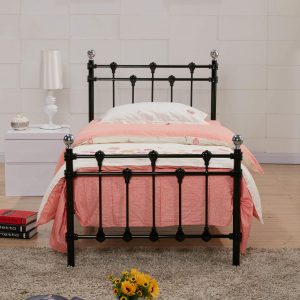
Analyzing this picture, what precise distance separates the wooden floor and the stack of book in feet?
0.15

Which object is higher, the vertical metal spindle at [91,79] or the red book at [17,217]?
the vertical metal spindle at [91,79]

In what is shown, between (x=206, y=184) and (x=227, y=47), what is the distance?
9.23 ft

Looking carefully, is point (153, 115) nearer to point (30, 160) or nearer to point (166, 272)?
point (30, 160)

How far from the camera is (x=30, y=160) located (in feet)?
16.5

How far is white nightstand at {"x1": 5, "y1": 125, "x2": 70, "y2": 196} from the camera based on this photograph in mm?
5020

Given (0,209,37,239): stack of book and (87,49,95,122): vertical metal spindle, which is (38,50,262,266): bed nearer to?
(0,209,37,239): stack of book

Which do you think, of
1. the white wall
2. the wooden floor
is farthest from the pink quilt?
the white wall

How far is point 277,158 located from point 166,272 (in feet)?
10.2

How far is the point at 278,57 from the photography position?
240 inches

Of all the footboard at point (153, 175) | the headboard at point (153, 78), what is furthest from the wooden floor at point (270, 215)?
the headboard at point (153, 78)

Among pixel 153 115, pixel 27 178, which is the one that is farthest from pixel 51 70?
pixel 153 115

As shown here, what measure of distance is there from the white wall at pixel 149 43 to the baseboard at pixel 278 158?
472mm

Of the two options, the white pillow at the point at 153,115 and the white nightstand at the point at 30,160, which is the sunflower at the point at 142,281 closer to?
the white pillow at the point at 153,115

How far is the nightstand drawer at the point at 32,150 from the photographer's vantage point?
5.02m
